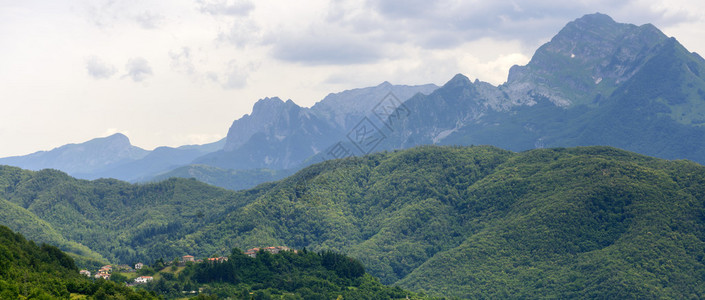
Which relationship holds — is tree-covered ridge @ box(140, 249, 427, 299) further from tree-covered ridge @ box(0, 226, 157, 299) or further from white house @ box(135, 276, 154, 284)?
tree-covered ridge @ box(0, 226, 157, 299)

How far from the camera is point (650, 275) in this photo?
173 meters

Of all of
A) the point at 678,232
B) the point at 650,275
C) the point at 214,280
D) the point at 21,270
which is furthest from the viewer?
the point at 678,232

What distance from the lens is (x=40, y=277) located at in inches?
3625

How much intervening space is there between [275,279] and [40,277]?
179 ft

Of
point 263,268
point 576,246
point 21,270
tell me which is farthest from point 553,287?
point 21,270

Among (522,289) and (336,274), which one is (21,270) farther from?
(522,289)

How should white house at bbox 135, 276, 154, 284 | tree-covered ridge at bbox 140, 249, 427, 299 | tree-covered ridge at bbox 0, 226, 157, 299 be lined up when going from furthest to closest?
1. white house at bbox 135, 276, 154, 284
2. tree-covered ridge at bbox 140, 249, 427, 299
3. tree-covered ridge at bbox 0, 226, 157, 299

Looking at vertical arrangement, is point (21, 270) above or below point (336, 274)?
above

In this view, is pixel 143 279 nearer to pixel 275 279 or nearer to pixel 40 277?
pixel 275 279

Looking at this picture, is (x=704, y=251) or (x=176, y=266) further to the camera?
(x=704, y=251)

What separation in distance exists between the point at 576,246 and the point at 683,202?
30.5m

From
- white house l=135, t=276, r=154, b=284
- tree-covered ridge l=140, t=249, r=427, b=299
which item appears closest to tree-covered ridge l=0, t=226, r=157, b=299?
white house l=135, t=276, r=154, b=284

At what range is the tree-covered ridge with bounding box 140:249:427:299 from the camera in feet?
416

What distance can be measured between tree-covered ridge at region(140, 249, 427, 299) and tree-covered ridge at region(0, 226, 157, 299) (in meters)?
19.5
